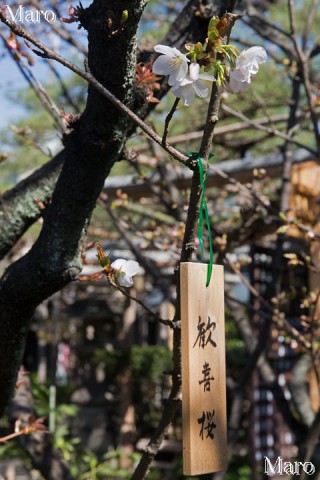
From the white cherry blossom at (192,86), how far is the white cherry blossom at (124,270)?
1.36ft

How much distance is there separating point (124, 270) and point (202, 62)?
19.3 inches

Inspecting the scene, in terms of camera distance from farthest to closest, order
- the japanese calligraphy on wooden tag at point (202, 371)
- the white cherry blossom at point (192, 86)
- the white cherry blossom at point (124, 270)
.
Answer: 1. the white cherry blossom at point (124, 270)
2. the japanese calligraphy on wooden tag at point (202, 371)
3. the white cherry blossom at point (192, 86)

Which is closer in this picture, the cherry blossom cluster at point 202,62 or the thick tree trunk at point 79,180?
the cherry blossom cluster at point 202,62

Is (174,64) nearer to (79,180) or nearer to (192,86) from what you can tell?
(192,86)

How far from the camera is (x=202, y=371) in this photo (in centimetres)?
127

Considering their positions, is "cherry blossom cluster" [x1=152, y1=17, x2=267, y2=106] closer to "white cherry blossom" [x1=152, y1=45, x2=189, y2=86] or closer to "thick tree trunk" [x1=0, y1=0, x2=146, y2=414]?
"white cherry blossom" [x1=152, y1=45, x2=189, y2=86]

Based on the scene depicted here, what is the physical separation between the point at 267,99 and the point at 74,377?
5.65 meters

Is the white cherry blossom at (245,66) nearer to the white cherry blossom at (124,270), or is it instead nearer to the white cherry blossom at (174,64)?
the white cherry blossom at (174,64)

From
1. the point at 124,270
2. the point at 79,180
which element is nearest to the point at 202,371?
Result: the point at 124,270

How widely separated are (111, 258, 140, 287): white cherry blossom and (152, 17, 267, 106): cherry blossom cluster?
0.42 meters

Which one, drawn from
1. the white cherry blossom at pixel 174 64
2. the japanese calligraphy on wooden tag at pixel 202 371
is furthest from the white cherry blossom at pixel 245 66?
the japanese calligraphy on wooden tag at pixel 202 371

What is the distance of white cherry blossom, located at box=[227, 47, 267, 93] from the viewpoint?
1135 mm

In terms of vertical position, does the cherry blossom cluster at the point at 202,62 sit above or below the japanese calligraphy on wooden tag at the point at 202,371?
above

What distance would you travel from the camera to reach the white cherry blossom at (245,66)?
3.72 feet
